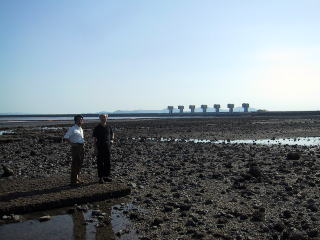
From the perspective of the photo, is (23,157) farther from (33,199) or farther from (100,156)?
(33,199)

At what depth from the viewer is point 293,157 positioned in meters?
20.3

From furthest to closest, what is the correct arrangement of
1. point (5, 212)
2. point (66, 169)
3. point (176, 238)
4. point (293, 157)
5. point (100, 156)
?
point (293, 157), point (66, 169), point (100, 156), point (5, 212), point (176, 238)

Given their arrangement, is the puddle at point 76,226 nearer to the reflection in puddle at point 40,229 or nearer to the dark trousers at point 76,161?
the reflection in puddle at point 40,229

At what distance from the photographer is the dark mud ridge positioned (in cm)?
1027

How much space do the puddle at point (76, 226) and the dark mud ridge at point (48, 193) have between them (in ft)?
1.01

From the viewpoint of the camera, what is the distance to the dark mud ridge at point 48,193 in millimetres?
10266

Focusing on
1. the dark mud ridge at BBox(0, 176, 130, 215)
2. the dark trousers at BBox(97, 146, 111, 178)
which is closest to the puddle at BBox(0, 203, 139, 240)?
the dark mud ridge at BBox(0, 176, 130, 215)

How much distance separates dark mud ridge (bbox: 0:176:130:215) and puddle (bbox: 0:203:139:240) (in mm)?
307

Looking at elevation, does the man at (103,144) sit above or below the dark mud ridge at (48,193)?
above

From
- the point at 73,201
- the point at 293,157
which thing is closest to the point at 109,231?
the point at 73,201

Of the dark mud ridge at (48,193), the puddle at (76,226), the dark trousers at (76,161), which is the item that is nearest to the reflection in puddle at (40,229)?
the puddle at (76,226)

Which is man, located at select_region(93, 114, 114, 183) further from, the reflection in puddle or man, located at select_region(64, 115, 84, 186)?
the reflection in puddle

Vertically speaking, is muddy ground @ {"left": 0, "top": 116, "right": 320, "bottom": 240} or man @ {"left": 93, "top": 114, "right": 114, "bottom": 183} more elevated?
man @ {"left": 93, "top": 114, "right": 114, "bottom": 183}

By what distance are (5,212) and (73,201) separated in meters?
1.81
